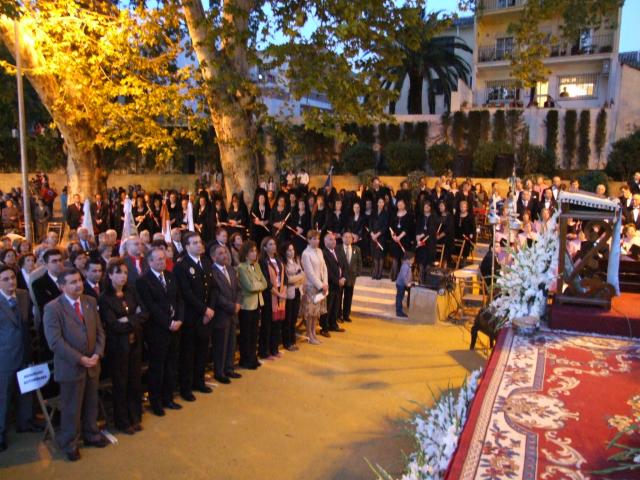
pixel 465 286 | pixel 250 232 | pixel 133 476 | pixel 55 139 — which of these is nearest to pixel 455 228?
pixel 465 286

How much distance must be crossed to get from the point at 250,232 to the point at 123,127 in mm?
3969

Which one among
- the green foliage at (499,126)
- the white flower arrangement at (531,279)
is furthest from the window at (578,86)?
the white flower arrangement at (531,279)

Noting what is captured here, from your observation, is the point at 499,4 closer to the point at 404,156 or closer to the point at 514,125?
the point at 514,125

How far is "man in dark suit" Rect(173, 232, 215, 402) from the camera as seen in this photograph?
21.2 ft

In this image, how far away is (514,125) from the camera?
70.4 ft

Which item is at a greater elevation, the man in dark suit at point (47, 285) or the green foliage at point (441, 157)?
the green foliage at point (441, 157)

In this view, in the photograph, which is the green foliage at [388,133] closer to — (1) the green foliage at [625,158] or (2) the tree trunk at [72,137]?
(1) the green foliage at [625,158]

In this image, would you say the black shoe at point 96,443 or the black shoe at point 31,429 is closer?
the black shoe at point 96,443

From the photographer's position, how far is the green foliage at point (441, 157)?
819 inches

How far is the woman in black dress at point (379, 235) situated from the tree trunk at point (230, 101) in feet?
10.6

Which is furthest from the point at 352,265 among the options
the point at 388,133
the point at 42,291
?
the point at 388,133

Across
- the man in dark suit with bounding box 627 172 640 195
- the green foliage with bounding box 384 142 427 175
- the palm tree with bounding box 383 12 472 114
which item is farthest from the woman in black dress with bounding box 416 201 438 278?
the palm tree with bounding box 383 12 472 114

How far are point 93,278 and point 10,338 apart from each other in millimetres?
950

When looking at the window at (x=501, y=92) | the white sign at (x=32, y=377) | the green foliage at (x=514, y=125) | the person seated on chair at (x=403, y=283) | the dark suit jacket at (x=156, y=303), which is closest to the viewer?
the white sign at (x=32, y=377)
